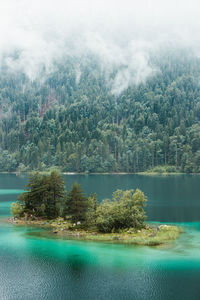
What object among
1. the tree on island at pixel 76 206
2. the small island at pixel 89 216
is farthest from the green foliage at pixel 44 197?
the tree on island at pixel 76 206

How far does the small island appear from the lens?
67.4 meters

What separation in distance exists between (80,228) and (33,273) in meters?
25.0

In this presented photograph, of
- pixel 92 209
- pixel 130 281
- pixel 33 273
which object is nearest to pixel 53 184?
pixel 92 209

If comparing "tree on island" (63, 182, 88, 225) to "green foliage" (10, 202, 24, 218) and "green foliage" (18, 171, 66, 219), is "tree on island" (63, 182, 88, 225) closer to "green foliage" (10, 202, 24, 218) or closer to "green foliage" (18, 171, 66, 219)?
"green foliage" (18, 171, 66, 219)

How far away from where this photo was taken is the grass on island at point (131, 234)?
6384cm

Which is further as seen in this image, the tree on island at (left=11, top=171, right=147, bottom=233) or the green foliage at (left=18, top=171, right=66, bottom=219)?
the green foliage at (left=18, top=171, right=66, bottom=219)

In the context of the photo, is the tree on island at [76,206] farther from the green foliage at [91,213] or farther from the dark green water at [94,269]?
the dark green water at [94,269]

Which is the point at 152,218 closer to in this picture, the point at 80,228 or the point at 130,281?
the point at 80,228

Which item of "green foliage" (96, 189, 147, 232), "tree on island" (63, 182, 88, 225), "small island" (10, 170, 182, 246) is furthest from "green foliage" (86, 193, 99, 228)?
"green foliage" (96, 189, 147, 232)

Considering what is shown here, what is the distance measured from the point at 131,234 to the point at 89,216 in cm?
1039

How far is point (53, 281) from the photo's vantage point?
46.0 metres

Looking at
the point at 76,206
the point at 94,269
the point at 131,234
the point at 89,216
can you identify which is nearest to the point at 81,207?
the point at 76,206

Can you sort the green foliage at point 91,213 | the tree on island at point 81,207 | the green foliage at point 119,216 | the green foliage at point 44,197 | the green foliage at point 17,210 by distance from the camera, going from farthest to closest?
the green foliage at point 17,210 → the green foliage at point 44,197 → the green foliage at point 91,213 → the tree on island at point 81,207 → the green foliage at point 119,216

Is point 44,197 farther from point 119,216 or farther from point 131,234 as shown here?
point 131,234
